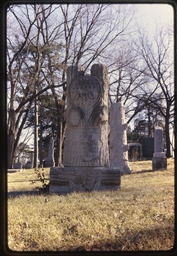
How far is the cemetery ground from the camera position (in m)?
3.63

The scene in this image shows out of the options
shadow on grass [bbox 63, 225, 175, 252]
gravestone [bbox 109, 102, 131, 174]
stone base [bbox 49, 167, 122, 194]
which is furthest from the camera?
gravestone [bbox 109, 102, 131, 174]

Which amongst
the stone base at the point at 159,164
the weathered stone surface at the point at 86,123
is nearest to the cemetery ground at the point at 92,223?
the weathered stone surface at the point at 86,123

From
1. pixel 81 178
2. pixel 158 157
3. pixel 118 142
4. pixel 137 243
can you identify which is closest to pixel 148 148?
pixel 158 157

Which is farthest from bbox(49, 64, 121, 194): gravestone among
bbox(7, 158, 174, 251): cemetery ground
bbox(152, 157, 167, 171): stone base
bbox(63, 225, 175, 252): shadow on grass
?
bbox(152, 157, 167, 171): stone base

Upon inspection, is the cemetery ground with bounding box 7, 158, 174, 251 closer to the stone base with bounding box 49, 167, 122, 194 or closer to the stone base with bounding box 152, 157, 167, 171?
the stone base with bounding box 49, 167, 122, 194

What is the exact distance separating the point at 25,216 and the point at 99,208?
126 centimetres

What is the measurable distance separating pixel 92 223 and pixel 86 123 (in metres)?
3.38

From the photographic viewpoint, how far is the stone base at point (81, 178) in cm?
721

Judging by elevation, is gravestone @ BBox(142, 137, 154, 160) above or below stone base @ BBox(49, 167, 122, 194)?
above

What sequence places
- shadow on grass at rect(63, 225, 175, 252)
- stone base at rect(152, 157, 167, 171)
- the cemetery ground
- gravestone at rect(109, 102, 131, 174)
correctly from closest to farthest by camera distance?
shadow on grass at rect(63, 225, 175, 252) → the cemetery ground → gravestone at rect(109, 102, 131, 174) → stone base at rect(152, 157, 167, 171)

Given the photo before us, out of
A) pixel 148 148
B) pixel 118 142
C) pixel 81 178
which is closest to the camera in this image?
pixel 81 178

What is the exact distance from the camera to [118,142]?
13156 mm

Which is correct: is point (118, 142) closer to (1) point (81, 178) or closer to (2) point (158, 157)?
(2) point (158, 157)

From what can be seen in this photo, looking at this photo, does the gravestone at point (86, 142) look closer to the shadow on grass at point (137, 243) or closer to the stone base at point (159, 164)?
the shadow on grass at point (137, 243)
